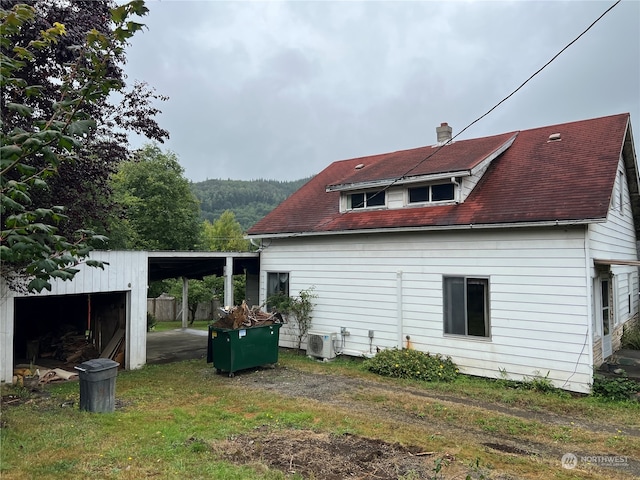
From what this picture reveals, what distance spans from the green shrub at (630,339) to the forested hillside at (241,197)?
58.2m

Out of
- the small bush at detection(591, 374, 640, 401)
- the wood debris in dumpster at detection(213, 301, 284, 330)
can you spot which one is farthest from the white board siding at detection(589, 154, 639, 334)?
the wood debris in dumpster at detection(213, 301, 284, 330)

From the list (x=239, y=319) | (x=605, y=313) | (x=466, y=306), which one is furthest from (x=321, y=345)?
(x=605, y=313)

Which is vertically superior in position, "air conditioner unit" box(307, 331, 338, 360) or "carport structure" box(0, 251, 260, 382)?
"carport structure" box(0, 251, 260, 382)

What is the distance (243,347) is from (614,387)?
7.47 m

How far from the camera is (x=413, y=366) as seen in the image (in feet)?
30.1

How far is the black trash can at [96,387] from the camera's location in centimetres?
631

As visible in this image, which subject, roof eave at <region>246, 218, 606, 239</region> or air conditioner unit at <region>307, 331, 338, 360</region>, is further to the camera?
air conditioner unit at <region>307, 331, 338, 360</region>

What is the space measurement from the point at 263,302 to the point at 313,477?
29.6 feet

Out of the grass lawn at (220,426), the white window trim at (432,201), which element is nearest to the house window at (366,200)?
the white window trim at (432,201)

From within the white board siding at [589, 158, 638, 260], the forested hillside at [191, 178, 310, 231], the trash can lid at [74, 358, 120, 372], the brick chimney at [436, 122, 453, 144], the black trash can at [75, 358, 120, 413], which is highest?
the forested hillside at [191, 178, 310, 231]

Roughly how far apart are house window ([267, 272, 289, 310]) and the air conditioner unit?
73.4 inches

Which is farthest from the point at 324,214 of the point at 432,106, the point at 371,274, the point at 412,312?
the point at 432,106

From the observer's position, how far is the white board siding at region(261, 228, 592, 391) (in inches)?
312

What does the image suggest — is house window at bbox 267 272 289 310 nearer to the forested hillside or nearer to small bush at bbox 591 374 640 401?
small bush at bbox 591 374 640 401
